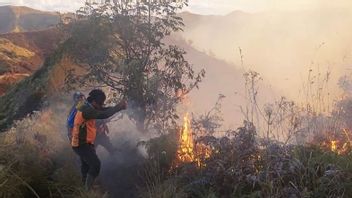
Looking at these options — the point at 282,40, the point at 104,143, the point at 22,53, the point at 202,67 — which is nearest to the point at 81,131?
the point at 104,143

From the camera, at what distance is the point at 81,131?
22.2 ft

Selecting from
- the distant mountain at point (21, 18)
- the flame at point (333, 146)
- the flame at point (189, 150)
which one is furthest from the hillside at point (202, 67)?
the distant mountain at point (21, 18)

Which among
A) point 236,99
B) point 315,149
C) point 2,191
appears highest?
point 315,149

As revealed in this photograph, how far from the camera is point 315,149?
20.7ft

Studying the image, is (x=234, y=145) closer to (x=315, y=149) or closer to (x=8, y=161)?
(x=315, y=149)

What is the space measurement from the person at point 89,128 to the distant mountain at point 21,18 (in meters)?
65.0

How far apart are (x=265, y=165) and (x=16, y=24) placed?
236 feet

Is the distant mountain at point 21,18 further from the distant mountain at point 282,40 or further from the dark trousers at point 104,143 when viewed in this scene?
the dark trousers at point 104,143

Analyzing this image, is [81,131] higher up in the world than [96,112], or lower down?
lower down

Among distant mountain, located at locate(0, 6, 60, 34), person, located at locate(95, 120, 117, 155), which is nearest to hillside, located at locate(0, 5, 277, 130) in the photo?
person, located at locate(95, 120, 117, 155)

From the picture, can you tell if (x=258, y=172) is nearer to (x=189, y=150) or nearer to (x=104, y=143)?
(x=189, y=150)

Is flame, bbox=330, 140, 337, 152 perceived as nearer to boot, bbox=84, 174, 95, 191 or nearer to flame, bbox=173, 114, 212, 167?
flame, bbox=173, 114, 212, 167

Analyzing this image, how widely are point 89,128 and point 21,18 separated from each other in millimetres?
74424

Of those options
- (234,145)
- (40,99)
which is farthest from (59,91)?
(234,145)
